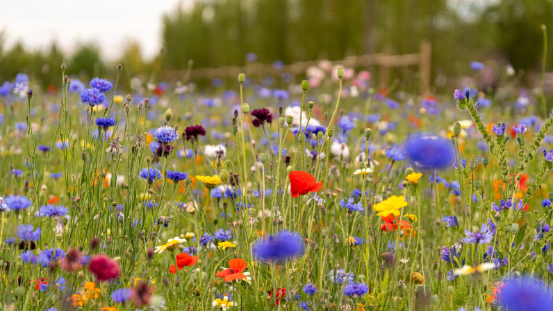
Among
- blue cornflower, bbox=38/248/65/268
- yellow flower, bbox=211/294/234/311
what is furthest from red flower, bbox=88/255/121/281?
yellow flower, bbox=211/294/234/311

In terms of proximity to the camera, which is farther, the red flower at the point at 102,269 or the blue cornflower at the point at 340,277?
the blue cornflower at the point at 340,277

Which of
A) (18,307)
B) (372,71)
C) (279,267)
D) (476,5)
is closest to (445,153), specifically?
(279,267)

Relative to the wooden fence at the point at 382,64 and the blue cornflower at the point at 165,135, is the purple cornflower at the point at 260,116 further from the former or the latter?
the wooden fence at the point at 382,64

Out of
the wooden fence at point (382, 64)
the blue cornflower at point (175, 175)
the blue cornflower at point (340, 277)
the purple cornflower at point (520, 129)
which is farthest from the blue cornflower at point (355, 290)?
the wooden fence at point (382, 64)

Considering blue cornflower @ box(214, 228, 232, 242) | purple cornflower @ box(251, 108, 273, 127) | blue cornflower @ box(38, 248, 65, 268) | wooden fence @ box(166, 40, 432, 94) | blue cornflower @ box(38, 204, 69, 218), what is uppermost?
wooden fence @ box(166, 40, 432, 94)

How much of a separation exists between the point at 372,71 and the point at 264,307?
27.9 ft

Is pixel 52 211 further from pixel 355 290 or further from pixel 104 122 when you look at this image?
pixel 355 290

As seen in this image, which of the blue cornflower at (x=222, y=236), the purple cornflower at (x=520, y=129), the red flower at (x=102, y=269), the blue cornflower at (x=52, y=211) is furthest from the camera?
the blue cornflower at (x=222, y=236)

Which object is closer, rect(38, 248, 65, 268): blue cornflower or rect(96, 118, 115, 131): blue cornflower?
rect(38, 248, 65, 268): blue cornflower

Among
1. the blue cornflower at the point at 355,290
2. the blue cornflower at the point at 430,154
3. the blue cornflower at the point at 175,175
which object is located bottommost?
the blue cornflower at the point at 355,290

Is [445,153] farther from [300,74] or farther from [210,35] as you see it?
[210,35]

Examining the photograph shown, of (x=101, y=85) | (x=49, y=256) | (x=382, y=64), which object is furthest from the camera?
(x=382, y=64)

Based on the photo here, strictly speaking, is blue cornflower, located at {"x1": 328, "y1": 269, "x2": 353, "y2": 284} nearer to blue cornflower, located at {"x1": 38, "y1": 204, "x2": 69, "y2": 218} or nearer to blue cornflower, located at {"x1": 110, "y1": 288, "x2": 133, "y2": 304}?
blue cornflower, located at {"x1": 110, "y1": 288, "x2": 133, "y2": 304}

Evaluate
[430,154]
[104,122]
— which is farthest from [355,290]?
[104,122]
